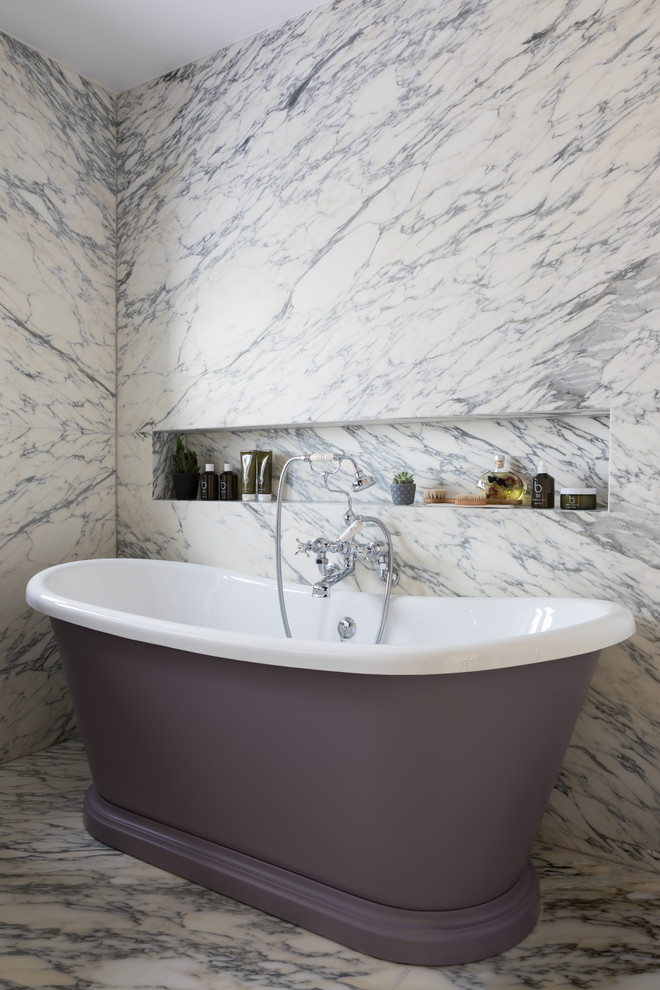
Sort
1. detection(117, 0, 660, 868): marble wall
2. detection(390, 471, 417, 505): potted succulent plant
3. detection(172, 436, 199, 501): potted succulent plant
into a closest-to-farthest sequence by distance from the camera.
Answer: detection(117, 0, 660, 868): marble wall, detection(390, 471, 417, 505): potted succulent plant, detection(172, 436, 199, 501): potted succulent plant

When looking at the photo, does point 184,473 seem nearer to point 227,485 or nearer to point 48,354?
point 227,485

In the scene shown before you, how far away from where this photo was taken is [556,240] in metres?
2.01

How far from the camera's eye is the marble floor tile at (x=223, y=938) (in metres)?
1.45

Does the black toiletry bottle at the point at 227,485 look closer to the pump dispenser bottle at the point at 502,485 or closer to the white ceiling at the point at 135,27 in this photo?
the pump dispenser bottle at the point at 502,485

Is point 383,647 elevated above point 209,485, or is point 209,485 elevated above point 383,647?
point 209,485

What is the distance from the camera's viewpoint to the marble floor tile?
4.76 ft

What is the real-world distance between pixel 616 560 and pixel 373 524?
2.44 ft

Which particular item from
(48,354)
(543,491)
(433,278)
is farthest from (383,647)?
(48,354)

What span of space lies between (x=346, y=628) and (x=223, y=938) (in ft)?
2.84

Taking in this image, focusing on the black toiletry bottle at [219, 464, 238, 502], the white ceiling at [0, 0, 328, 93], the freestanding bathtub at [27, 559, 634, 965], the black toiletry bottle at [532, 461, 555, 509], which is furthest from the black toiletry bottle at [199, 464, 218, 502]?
the white ceiling at [0, 0, 328, 93]

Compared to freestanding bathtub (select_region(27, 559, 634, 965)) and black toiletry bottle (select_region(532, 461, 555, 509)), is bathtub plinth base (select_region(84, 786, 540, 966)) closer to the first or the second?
freestanding bathtub (select_region(27, 559, 634, 965))

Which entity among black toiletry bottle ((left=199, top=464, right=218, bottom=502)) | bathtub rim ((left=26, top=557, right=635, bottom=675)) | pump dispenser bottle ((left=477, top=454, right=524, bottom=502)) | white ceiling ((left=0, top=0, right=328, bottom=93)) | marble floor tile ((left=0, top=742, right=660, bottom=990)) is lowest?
marble floor tile ((left=0, top=742, right=660, bottom=990))

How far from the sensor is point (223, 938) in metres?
1.58

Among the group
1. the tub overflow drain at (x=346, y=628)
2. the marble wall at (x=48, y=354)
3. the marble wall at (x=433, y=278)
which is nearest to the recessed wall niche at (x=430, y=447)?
the marble wall at (x=433, y=278)
